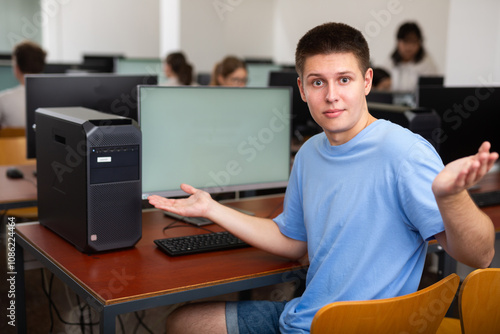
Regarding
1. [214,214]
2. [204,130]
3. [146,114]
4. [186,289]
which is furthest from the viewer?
[204,130]

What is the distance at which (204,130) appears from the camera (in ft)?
6.83

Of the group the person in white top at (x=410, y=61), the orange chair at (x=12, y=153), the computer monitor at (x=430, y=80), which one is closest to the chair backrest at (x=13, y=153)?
the orange chair at (x=12, y=153)

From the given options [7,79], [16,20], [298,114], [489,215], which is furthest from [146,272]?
[16,20]

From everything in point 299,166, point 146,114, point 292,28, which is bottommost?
point 299,166

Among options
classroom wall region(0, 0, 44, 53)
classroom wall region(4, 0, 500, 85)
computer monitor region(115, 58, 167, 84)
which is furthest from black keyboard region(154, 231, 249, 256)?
classroom wall region(0, 0, 44, 53)

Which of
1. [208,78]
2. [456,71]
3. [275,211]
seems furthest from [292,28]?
[275,211]

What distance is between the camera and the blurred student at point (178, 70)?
5215mm

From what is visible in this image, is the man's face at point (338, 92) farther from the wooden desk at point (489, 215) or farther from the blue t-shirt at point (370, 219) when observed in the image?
the wooden desk at point (489, 215)

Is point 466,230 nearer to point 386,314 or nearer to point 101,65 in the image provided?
point 386,314

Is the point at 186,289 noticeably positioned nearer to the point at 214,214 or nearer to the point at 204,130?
the point at 214,214

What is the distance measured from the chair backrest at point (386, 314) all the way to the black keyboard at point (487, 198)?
1.25 m

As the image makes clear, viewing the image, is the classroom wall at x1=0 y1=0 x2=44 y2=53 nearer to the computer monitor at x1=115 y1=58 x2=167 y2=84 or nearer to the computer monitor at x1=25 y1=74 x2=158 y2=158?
the computer monitor at x1=115 y1=58 x2=167 y2=84

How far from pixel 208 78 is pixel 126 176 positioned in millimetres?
4743

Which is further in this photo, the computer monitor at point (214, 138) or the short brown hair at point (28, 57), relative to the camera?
the short brown hair at point (28, 57)
